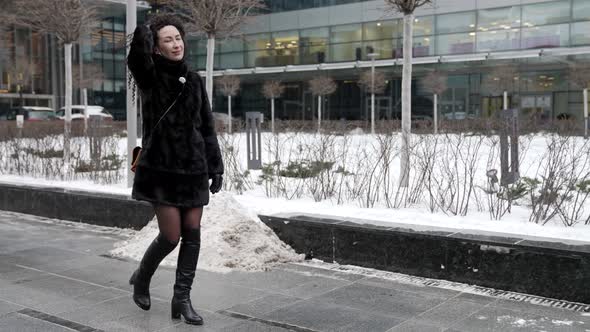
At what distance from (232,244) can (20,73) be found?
45909 millimetres

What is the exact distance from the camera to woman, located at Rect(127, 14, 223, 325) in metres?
4.00

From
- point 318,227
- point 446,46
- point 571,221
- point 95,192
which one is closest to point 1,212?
point 95,192

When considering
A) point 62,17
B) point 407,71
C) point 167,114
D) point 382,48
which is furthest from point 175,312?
point 382,48

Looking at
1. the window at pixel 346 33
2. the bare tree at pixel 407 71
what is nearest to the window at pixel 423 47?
the window at pixel 346 33

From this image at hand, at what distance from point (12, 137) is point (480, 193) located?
931 cm

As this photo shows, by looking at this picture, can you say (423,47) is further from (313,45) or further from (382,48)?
(313,45)

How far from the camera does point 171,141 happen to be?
402 cm

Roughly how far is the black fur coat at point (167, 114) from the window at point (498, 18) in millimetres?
30578

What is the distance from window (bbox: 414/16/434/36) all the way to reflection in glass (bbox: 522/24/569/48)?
4.97 meters

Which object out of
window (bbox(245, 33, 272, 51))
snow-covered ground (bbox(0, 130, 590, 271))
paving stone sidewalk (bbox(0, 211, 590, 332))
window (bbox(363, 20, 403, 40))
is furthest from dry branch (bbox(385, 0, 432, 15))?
window (bbox(245, 33, 272, 51))

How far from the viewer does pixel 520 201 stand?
24.4 feet

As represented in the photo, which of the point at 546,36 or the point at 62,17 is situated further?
the point at 546,36

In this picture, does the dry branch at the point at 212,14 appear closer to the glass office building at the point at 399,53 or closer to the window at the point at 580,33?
the glass office building at the point at 399,53

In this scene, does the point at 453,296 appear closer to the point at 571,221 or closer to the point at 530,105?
the point at 571,221
